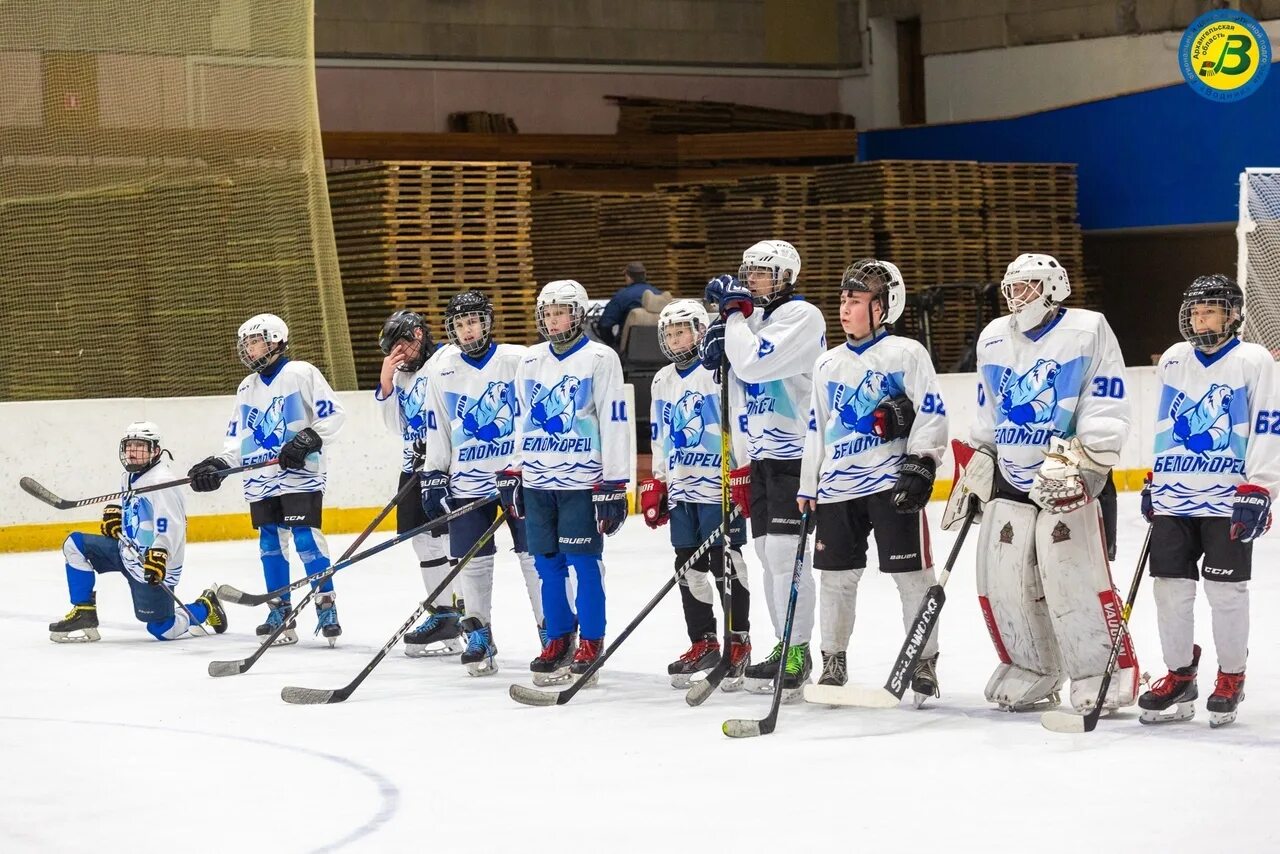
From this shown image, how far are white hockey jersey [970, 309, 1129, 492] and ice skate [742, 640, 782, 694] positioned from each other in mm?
1222

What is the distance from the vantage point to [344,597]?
34.8ft

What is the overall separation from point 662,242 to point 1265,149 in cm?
611

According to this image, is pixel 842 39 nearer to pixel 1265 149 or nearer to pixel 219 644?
pixel 1265 149

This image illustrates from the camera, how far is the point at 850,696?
21.5ft

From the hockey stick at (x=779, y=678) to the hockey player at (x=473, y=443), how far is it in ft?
4.66


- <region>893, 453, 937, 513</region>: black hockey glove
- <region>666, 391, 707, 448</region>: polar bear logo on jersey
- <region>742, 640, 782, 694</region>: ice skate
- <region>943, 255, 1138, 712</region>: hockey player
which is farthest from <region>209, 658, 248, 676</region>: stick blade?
<region>943, 255, 1138, 712</region>: hockey player

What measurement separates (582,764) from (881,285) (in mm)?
2046

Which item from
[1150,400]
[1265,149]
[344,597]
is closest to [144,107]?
[344,597]

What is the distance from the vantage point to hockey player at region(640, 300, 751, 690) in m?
7.50

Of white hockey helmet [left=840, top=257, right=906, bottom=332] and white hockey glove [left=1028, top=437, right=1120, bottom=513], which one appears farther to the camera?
white hockey helmet [left=840, top=257, right=906, bottom=332]

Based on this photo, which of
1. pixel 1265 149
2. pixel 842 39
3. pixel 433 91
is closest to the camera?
pixel 1265 149

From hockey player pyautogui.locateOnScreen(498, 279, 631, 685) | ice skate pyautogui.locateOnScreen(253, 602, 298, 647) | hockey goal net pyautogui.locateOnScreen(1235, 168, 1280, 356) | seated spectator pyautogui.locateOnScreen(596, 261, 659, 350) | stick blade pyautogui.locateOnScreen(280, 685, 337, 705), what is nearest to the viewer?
stick blade pyautogui.locateOnScreen(280, 685, 337, 705)

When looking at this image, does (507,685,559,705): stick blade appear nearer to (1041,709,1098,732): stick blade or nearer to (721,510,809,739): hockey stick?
(721,510,809,739): hockey stick

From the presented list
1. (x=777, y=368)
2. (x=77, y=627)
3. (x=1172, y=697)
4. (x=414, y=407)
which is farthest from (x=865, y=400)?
(x=77, y=627)
